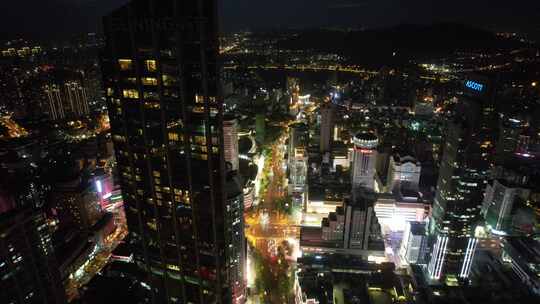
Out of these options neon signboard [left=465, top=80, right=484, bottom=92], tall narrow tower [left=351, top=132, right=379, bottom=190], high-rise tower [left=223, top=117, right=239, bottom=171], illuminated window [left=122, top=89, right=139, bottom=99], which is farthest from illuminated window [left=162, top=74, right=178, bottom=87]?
tall narrow tower [left=351, top=132, right=379, bottom=190]

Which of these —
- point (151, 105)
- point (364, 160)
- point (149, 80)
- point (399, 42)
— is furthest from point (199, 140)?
point (399, 42)

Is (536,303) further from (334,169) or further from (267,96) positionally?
(267,96)

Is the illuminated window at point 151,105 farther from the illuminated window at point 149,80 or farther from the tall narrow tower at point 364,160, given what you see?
the tall narrow tower at point 364,160

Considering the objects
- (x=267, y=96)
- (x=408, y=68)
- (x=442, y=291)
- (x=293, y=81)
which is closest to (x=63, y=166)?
(x=442, y=291)

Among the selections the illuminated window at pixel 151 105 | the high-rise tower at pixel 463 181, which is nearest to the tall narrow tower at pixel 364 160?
the high-rise tower at pixel 463 181

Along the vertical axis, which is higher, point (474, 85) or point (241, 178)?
point (474, 85)

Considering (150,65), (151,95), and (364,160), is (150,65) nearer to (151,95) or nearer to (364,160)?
(151,95)
